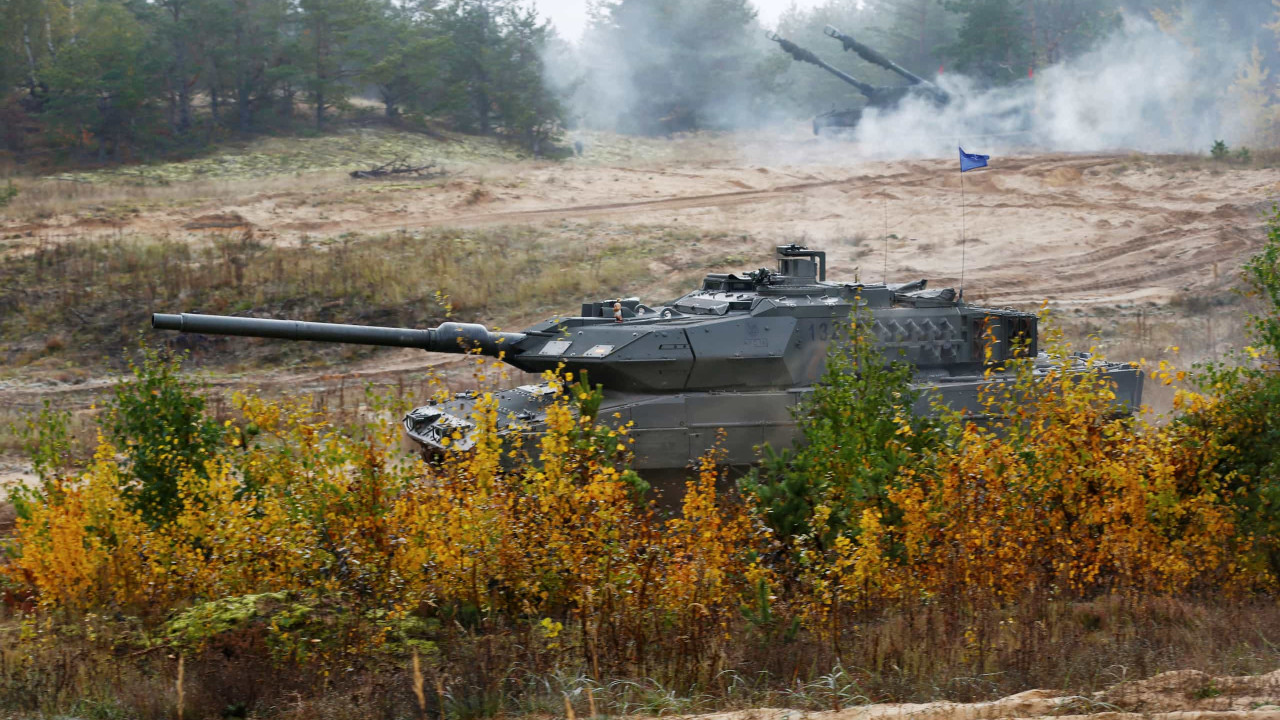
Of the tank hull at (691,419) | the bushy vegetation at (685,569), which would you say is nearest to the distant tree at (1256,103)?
the tank hull at (691,419)

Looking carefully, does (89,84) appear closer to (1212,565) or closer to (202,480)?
(202,480)

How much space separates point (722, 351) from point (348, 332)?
4.19 meters

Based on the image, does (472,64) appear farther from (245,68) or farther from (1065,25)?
(1065,25)

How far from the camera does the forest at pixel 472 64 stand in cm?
3847

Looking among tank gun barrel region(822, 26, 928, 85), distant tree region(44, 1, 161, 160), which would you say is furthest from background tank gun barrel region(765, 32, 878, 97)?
distant tree region(44, 1, 161, 160)

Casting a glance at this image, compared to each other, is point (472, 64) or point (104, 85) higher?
point (472, 64)

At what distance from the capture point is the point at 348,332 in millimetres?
14016

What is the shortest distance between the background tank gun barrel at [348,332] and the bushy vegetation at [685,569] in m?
2.58

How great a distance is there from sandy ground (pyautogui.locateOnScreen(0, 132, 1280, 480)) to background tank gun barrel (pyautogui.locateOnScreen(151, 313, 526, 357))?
35.0ft

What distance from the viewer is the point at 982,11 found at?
52156mm

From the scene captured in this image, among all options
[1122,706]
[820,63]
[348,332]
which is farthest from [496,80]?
[1122,706]

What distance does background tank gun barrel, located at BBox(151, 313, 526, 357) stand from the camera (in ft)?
45.2

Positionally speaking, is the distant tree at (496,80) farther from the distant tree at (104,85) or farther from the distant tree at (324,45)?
the distant tree at (104,85)

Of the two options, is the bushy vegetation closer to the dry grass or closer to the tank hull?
the dry grass
